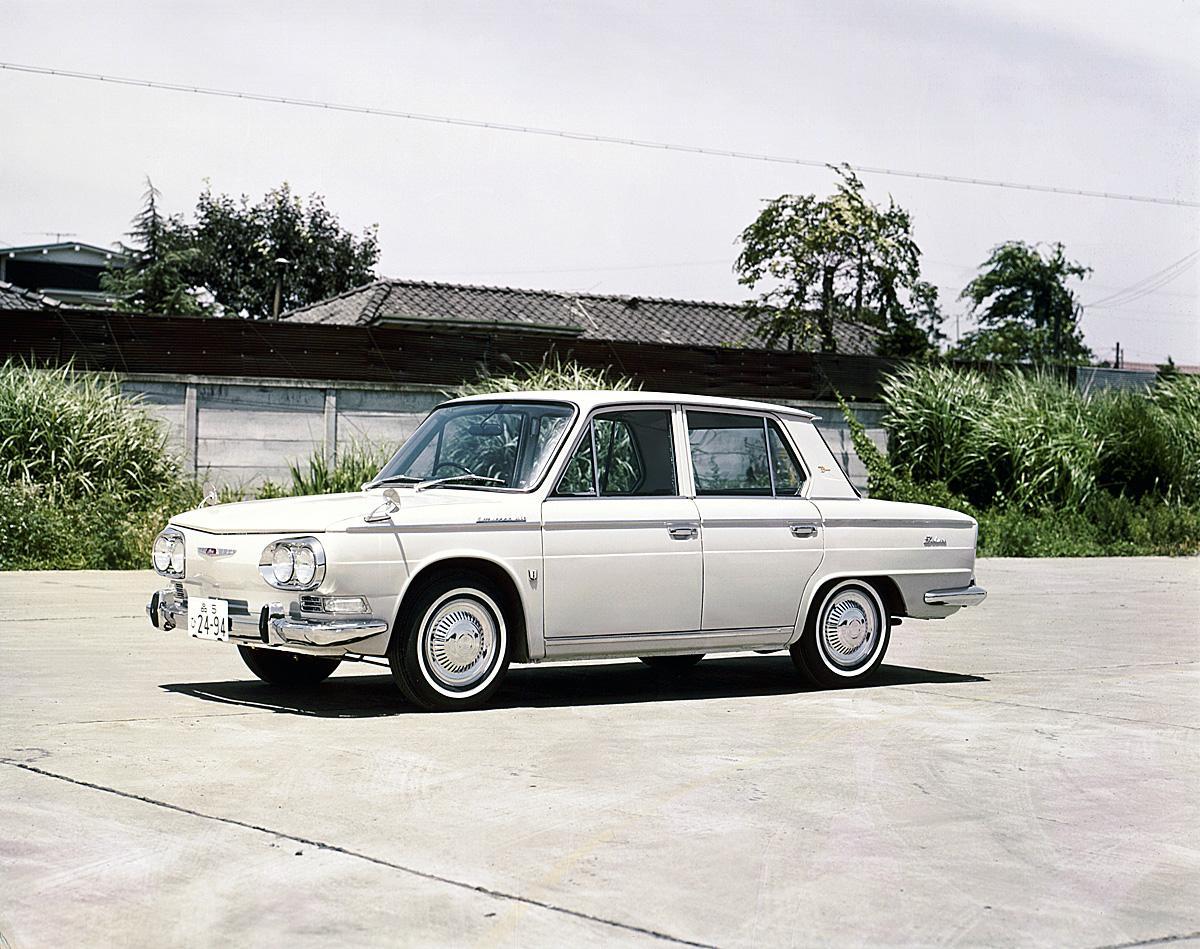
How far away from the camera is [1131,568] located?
70.5 feet

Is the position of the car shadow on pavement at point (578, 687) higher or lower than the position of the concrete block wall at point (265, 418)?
lower

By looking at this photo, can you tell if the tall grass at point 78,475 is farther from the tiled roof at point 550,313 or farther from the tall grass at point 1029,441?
the tiled roof at point 550,313

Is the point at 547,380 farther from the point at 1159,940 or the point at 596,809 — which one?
the point at 1159,940

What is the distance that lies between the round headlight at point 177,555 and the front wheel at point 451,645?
1284 millimetres

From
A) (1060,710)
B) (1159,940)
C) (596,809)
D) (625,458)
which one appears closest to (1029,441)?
(1060,710)

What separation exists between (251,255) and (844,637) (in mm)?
53538

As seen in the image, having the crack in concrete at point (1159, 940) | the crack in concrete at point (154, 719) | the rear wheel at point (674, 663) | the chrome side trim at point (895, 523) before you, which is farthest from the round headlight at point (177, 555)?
the crack in concrete at point (1159, 940)

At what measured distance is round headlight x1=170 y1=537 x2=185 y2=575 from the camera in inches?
340

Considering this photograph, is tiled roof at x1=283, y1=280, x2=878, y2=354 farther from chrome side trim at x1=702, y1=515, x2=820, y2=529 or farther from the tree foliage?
chrome side trim at x1=702, y1=515, x2=820, y2=529

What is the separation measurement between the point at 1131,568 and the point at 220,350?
40.0 feet

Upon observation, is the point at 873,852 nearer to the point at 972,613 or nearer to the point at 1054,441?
the point at 972,613

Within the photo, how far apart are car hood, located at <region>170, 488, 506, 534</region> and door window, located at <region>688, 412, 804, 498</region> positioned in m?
1.43

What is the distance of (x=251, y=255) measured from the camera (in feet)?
199

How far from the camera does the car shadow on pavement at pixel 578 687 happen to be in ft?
28.4
